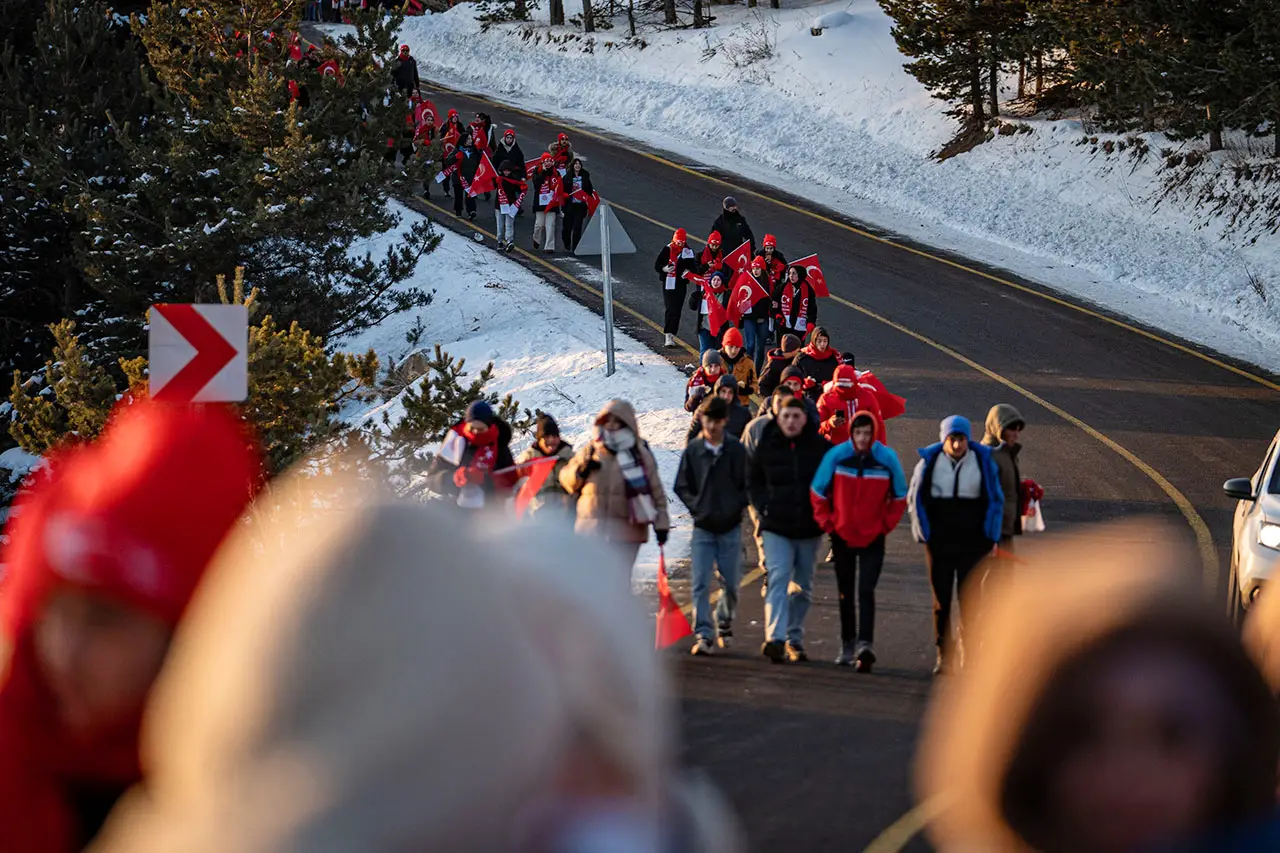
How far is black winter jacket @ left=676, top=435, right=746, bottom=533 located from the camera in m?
10.6

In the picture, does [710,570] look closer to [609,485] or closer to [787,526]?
[787,526]

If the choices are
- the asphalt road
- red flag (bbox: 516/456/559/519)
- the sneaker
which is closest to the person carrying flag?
red flag (bbox: 516/456/559/519)

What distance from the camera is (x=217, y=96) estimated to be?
19516 millimetres

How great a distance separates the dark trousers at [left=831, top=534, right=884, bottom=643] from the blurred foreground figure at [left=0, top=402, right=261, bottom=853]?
26.2ft

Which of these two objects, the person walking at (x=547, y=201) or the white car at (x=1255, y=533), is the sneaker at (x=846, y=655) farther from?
the person walking at (x=547, y=201)

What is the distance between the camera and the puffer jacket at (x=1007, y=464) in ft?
34.6

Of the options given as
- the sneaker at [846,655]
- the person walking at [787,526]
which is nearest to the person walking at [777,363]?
the person walking at [787,526]

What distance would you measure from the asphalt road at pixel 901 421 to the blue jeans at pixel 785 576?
34 cm

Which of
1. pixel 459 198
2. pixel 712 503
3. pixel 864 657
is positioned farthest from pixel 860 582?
pixel 459 198

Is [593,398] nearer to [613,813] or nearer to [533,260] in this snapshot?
[533,260]

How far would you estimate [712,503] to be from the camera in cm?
1059

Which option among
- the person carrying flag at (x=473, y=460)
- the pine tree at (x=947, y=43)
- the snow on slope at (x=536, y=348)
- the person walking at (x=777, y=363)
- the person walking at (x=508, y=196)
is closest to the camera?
the person carrying flag at (x=473, y=460)

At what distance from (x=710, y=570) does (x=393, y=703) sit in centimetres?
966

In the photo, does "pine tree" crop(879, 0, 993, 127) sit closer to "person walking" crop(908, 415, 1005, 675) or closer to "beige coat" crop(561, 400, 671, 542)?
"person walking" crop(908, 415, 1005, 675)
